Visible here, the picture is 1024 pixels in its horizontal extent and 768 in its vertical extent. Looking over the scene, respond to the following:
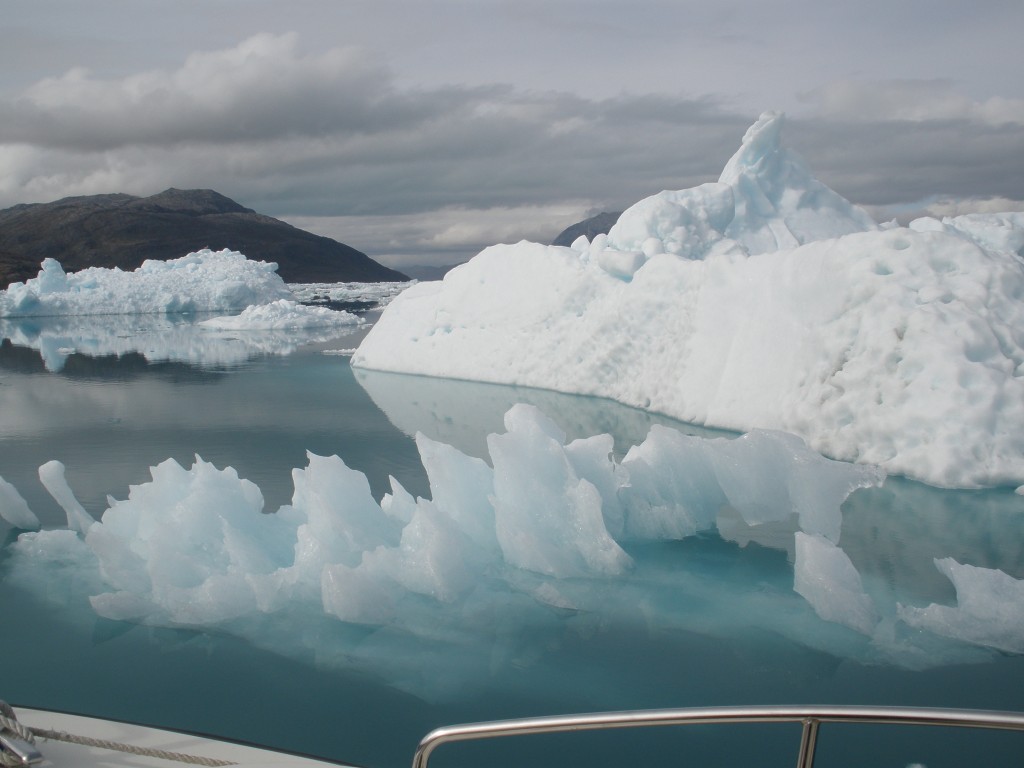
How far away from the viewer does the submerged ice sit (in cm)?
389

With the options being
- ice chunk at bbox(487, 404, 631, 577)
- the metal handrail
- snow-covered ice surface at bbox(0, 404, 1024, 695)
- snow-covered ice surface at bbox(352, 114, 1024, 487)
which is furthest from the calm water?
the metal handrail

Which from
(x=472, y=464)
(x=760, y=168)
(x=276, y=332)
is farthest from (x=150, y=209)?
(x=472, y=464)

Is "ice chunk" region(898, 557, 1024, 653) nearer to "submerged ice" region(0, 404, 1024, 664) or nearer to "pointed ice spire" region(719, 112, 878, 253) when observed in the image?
"submerged ice" region(0, 404, 1024, 664)

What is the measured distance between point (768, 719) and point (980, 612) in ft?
9.35

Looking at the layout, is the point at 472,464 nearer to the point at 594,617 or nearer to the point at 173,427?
the point at 594,617

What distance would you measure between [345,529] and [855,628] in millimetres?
2451

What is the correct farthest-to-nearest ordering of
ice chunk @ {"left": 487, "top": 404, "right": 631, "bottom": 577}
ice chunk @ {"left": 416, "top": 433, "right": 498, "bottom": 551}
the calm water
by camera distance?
ice chunk @ {"left": 416, "top": 433, "right": 498, "bottom": 551}
ice chunk @ {"left": 487, "top": 404, "right": 631, "bottom": 577}
the calm water

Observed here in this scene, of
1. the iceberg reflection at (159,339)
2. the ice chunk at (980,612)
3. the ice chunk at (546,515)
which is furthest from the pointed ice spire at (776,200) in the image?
the ice chunk at (980,612)

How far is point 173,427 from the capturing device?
8812 mm

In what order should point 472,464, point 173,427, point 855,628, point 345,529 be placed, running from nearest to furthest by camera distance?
1. point 855,628
2. point 345,529
3. point 472,464
4. point 173,427

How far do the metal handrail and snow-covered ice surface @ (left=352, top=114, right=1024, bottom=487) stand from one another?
18.3 ft

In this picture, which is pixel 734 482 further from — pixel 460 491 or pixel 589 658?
pixel 589 658

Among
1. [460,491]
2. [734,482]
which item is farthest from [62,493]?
[734,482]

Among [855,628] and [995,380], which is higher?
[995,380]
